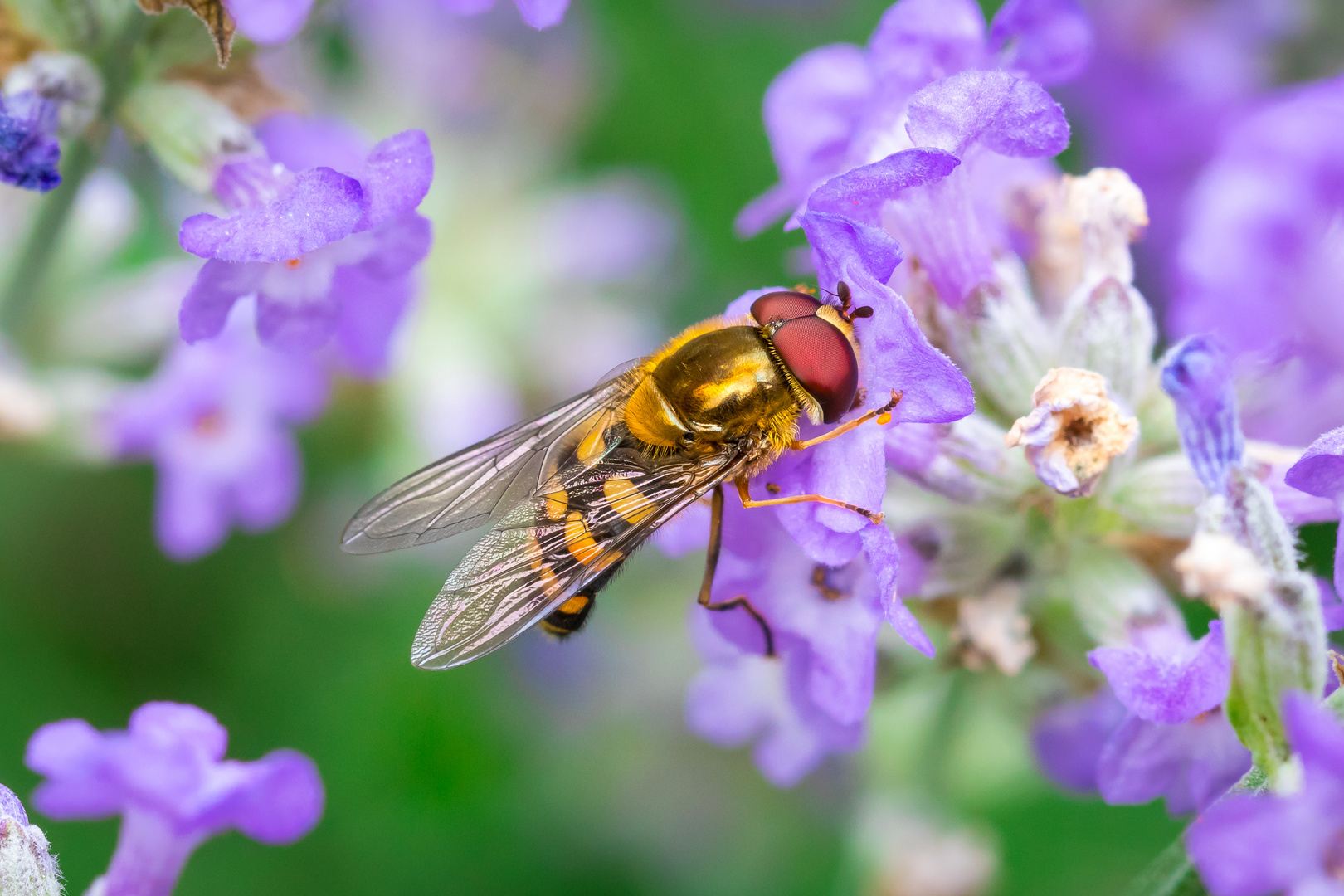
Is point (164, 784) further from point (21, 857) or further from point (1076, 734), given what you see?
point (1076, 734)

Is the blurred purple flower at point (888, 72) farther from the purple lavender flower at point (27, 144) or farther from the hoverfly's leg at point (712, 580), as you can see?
the purple lavender flower at point (27, 144)

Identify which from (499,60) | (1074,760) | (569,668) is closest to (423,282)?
(499,60)

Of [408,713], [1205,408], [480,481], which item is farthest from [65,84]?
[408,713]

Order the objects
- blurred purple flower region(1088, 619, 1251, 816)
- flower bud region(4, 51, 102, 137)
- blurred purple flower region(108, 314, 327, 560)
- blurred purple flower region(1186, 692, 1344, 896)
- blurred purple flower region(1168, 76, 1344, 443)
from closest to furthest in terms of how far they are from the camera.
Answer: blurred purple flower region(1186, 692, 1344, 896), blurred purple flower region(1088, 619, 1251, 816), flower bud region(4, 51, 102, 137), blurred purple flower region(1168, 76, 1344, 443), blurred purple flower region(108, 314, 327, 560)

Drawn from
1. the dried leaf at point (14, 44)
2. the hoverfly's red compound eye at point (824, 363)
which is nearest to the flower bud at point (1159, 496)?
the hoverfly's red compound eye at point (824, 363)

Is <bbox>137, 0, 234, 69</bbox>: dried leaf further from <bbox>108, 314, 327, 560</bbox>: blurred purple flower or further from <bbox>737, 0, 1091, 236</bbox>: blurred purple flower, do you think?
<bbox>108, 314, 327, 560</bbox>: blurred purple flower

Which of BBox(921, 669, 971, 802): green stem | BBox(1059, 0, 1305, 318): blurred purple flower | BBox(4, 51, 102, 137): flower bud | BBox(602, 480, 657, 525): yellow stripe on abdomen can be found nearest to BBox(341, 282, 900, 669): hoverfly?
BBox(602, 480, 657, 525): yellow stripe on abdomen
